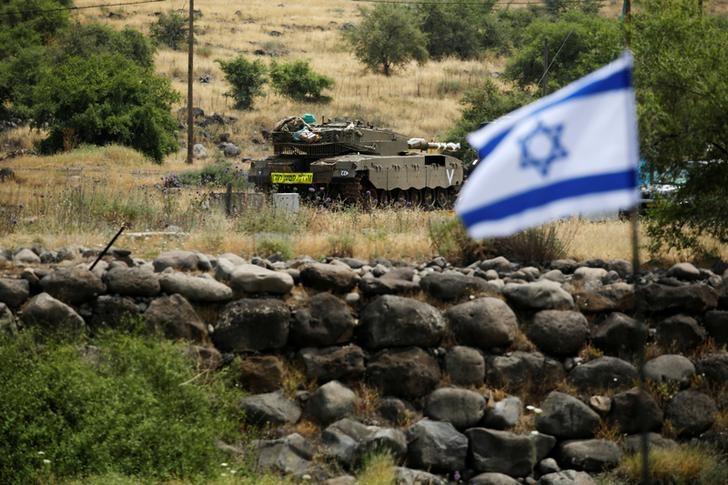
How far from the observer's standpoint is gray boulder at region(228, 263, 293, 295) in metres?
12.1

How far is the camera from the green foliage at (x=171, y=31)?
6173cm

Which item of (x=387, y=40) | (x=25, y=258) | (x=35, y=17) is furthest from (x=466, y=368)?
(x=35, y=17)

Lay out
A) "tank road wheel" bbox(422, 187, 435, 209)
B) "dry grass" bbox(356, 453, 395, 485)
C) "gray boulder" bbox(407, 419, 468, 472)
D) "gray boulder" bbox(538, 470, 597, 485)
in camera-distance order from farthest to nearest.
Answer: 1. "tank road wheel" bbox(422, 187, 435, 209)
2. "gray boulder" bbox(407, 419, 468, 472)
3. "gray boulder" bbox(538, 470, 597, 485)
4. "dry grass" bbox(356, 453, 395, 485)

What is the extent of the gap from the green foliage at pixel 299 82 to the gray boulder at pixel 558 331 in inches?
1463

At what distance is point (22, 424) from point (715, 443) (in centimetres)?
657

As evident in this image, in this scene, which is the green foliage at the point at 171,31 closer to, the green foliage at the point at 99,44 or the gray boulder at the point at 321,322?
the green foliage at the point at 99,44

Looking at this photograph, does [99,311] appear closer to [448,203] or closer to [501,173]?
[501,173]

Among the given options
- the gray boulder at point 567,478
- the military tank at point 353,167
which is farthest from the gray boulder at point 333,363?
the military tank at point 353,167

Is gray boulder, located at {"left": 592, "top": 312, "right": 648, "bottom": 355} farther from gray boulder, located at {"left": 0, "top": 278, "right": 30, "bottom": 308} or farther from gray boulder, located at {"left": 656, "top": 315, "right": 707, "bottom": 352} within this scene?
gray boulder, located at {"left": 0, "top": 278, "right": 30, "bottom": 308}

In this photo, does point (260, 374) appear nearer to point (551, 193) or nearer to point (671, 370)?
point (671, 370)

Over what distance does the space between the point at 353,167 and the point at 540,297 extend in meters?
11.1

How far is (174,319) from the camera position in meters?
11.8

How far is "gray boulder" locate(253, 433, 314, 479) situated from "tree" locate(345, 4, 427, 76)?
46692 mm

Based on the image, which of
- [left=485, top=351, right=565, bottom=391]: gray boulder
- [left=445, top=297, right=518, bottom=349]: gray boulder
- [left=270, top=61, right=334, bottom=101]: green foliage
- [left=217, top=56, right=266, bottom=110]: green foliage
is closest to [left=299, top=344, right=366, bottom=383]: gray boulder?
[left=445, top=297, right=518, bottom=349]: gray boulder
